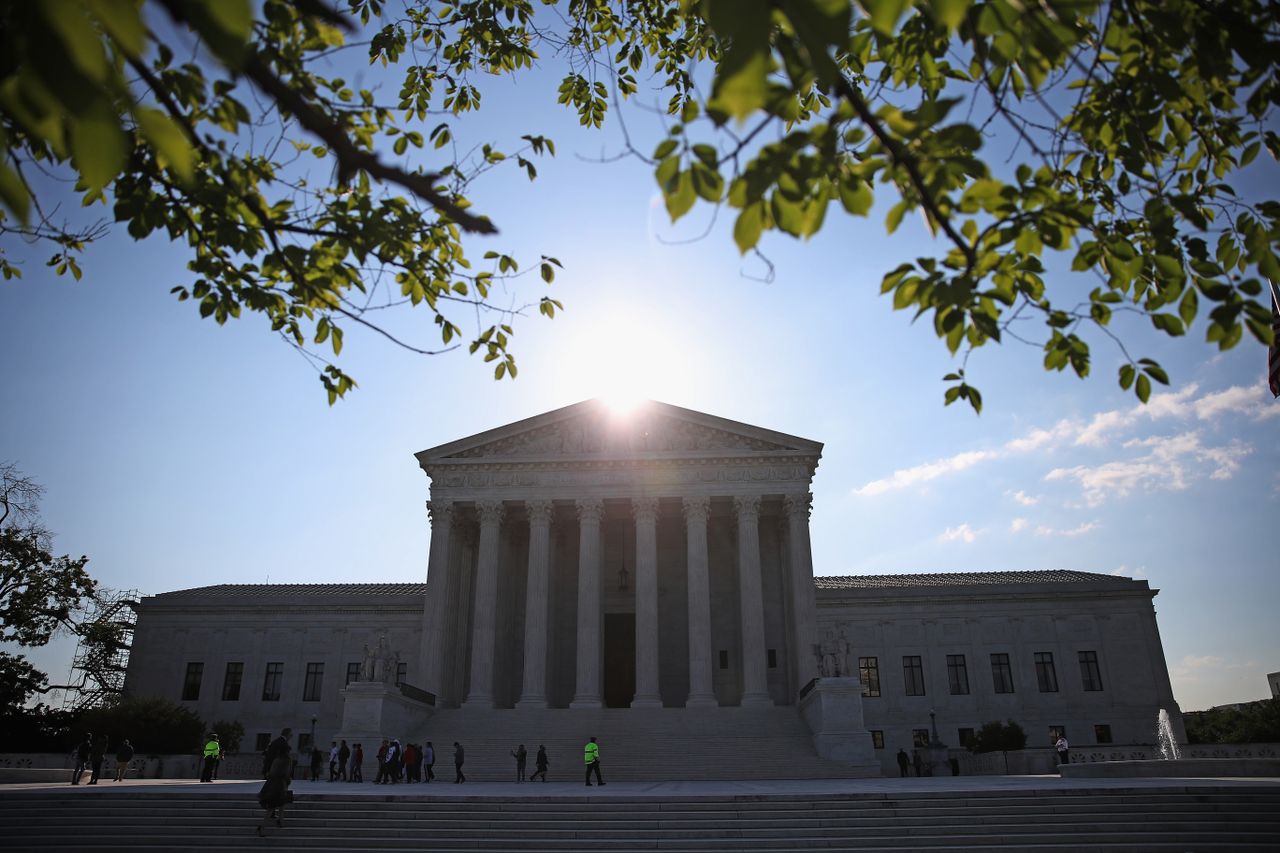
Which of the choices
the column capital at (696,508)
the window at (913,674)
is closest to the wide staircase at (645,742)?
the column capital at (696,508)

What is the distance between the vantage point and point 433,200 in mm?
5445

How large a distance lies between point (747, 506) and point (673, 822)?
25537 millimetres

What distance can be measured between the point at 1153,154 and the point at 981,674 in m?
47.3

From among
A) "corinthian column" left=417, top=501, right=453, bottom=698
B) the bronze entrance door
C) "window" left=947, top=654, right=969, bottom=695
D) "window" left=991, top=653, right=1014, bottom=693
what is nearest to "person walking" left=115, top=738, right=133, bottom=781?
"corinthian column" left=417, top=501, right=453, bottom=698

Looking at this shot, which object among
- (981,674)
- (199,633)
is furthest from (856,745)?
(199,633)

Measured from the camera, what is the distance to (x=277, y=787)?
51.2ft

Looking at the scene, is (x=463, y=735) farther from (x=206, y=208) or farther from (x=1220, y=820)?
(x=206, y=208)

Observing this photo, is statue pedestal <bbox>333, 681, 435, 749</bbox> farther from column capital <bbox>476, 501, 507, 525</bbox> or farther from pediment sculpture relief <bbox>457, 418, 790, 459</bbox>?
pediment sculpture relief <bbox>457, 418, 790, 459</bbox>

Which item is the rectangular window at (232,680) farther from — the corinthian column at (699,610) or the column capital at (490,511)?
the corinthian column at (699,610)

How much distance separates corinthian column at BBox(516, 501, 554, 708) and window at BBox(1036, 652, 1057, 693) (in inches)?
1149

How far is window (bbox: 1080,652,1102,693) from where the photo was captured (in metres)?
47.5

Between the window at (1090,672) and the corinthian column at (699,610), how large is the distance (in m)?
23.8

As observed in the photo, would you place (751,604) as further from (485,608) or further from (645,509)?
(485,608)

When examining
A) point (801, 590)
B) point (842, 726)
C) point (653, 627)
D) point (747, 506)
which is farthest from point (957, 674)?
point (653, 627)
